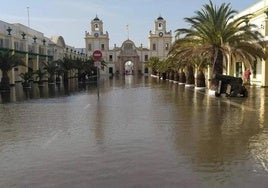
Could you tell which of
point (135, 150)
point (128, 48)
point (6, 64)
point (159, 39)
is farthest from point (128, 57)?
point (135, 150)

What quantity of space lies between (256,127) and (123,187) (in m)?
6.49

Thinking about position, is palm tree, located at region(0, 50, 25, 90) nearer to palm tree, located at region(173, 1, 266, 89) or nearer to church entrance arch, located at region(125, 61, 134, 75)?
palm tree, located at region(173, 1, 266, 89)

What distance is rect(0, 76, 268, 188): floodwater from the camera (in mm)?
6340

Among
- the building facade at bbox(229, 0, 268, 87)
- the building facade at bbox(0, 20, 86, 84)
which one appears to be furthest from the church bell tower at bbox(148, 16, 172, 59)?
the building facade at bbox(229, 0, 268, 87)

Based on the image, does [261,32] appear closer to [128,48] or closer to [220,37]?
[220,37]

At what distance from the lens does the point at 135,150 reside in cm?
845

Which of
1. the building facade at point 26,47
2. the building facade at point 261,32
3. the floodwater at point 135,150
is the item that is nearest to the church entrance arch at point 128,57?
the building facade at point 26,47

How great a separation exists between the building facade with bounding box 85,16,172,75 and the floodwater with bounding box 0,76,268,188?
11693 cm

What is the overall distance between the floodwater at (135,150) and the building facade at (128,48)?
116930 millimetres

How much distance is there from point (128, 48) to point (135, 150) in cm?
12438

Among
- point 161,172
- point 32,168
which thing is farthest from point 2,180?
point 161,172

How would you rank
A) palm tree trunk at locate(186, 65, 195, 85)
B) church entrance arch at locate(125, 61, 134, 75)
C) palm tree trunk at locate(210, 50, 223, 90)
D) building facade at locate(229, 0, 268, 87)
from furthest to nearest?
church entrance arch at locate(125, 61, 134, 75) → palm tree trunk at locate(186, 65, 195, 85) → building facade at locate(229, 0, 268, 87) → palm tree trunk at locate(210, 50, 223, 90)

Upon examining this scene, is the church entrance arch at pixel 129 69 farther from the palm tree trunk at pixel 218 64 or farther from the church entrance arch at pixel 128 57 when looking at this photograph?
the palm tree trunk at pixel 218 64

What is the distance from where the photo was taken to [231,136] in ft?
32.7
